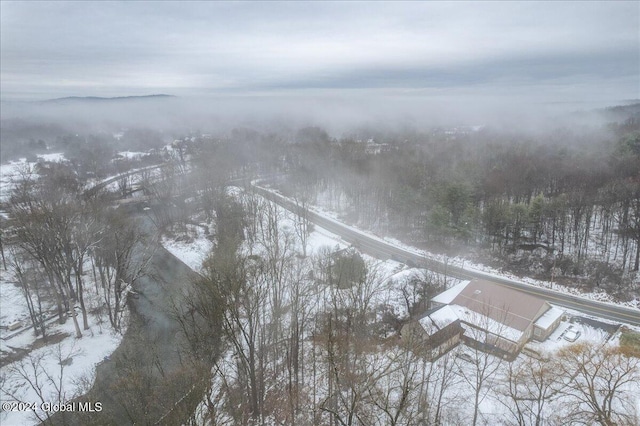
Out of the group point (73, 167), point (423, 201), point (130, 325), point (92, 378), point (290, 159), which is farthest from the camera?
point (73, 167)

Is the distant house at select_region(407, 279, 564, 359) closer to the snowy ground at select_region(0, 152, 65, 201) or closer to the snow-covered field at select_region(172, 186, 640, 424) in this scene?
the snow-covered field at select_region(172, 186, 640, 424)

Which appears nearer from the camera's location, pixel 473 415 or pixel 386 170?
pixel 473 415

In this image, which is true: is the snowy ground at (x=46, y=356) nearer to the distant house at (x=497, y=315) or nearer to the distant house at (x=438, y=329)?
the distant house at (x=438, y=329)

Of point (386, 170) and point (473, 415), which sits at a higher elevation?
point (386, 170)

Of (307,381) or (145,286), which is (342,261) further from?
(145,286)

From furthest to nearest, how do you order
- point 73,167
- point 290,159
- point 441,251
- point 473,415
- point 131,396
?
1. point 73,167
2. point 290,159
3. point 441,251
4. point 473,415
5. point 131,396

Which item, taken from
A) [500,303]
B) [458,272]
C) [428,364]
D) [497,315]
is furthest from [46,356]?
[458,272]

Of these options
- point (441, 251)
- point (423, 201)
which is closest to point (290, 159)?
point (423, 201)
